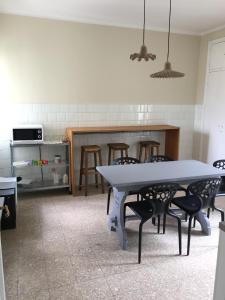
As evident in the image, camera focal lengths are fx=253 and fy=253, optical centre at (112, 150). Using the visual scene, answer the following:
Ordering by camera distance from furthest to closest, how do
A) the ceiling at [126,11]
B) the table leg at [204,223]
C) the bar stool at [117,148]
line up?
the bar stool at [117,148] < the ceiling at [126,11] < the table leg at [204,223]

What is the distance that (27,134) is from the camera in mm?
3840

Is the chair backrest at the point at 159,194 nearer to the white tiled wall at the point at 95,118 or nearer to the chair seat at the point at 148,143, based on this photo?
the chair seat at the point at 148,143

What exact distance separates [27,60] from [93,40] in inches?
44.8

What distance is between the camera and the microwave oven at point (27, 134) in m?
3.79

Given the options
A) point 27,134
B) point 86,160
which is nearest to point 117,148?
point 86,160

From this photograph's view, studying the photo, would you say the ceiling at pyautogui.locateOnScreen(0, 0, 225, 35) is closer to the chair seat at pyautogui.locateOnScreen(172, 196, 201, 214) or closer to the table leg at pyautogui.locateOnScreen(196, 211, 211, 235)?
the chair seat at pyautogui.locateOnScreen(172, 196, 201, 214)

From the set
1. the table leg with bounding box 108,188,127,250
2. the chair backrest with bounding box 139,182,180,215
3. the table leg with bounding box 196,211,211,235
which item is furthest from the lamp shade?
the table leg with bounding box 196,211,211,235

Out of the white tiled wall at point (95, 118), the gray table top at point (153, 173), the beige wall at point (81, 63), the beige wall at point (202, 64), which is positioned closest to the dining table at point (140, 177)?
the gray table top at point (153, 173)

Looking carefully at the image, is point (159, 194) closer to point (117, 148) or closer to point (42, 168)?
point (117, 148)

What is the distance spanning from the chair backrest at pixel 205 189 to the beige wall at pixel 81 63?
2.55 meters

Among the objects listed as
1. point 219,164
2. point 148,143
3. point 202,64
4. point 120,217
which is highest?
point 202,64

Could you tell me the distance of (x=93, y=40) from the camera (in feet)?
14.0

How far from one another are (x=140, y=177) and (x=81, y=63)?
254 cm

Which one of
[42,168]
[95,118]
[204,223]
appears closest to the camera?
[204,223]
